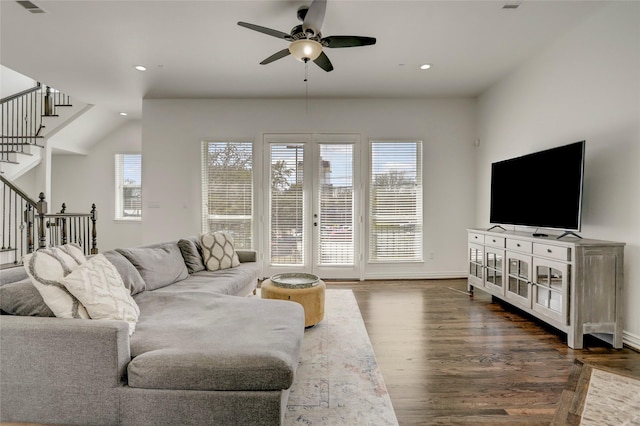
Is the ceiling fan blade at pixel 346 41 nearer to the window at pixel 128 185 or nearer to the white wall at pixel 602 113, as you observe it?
the white wall at pixel 602 113

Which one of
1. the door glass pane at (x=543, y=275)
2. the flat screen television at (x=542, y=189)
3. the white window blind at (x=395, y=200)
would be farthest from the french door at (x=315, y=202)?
the door glass pane at (x=543, y=275)

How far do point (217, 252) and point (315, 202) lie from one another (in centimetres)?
195

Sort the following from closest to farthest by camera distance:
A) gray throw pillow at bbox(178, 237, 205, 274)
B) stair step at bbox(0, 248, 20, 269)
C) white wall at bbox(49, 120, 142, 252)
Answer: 1. gray throw pillow at bbox(178, 237, 205, 274)
2. stair step at bbox(0, 248, 20, 269)
3. white wall at bbox(49, 120, 142, 252)

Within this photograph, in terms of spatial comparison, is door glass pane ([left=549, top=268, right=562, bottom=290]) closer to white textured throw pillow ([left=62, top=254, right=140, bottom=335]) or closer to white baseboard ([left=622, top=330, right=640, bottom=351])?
white baseboard ([left=622, top=330, right=640, bottom=351])

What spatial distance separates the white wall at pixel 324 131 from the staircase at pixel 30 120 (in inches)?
86.5

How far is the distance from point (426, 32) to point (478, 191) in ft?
9.38

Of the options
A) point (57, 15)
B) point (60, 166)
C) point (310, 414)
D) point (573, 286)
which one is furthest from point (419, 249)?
point (60, 166)

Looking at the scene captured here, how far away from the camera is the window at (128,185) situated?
6902mm

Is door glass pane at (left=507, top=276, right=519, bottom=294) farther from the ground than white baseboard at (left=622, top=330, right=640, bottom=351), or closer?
farther from the ground

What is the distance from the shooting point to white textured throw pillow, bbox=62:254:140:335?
67.2 inches

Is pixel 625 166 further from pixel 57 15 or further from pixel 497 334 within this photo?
pixel 57 15

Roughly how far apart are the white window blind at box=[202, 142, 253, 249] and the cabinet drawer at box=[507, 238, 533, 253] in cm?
363

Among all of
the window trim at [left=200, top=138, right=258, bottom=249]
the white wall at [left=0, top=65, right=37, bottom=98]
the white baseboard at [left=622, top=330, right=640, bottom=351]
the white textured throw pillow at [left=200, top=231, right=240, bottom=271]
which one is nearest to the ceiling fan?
the white textured throw pillow at [left=200, top=231, right=240, bottom=271]

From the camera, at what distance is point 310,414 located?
1824mm
